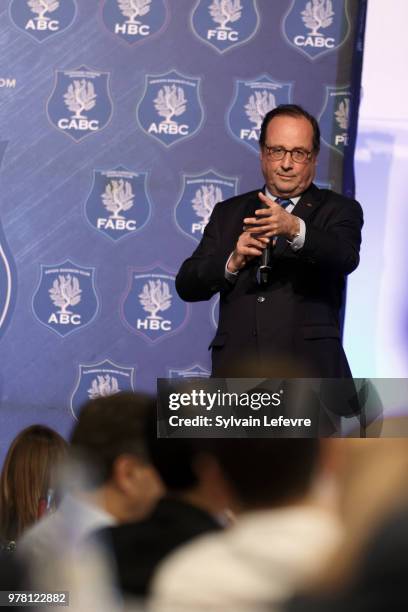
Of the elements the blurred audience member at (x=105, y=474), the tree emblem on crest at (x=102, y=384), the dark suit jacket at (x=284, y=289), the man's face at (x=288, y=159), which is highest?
the man's face at (x=288, y=159)

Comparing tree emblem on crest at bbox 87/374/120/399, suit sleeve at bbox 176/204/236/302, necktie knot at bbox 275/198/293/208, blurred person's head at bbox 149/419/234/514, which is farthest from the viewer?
tree emblem on crest at bbox 87/374/120/399

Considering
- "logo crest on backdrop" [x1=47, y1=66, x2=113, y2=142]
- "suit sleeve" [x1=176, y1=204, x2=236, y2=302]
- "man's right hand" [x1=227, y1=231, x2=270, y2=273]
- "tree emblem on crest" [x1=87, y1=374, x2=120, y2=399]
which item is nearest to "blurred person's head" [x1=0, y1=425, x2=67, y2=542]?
"man's right hand" [x1=227, y1=231, x2=270, y2=273]

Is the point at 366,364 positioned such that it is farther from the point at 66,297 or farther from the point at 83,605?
the point at 83,605

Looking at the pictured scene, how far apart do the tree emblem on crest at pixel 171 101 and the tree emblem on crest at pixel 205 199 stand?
0.85ft

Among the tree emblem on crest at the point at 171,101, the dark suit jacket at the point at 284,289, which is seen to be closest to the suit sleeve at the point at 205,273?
the dark suit jacket at the point at 284,289

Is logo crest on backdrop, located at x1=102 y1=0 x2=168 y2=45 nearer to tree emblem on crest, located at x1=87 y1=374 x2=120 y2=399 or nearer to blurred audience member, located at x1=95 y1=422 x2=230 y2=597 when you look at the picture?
tree emblem on crest, located at x1=87 y1=374 x2=120 y2=399

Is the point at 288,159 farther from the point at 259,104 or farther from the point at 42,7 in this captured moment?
the point at 42,7

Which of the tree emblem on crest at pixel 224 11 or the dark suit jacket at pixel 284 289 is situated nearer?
the dark suit jacket at pixel 284 289

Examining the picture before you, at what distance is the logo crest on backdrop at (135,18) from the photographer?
367 centimetres

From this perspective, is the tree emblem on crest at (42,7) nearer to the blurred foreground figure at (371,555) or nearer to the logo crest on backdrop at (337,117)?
the logo crest on backdrop at (337,117)

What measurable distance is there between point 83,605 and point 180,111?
250 cm

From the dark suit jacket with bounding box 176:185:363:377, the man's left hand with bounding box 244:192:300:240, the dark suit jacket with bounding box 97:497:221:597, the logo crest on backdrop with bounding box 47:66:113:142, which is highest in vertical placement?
the logo crest on backdrop with bounding box 47:66:113:142

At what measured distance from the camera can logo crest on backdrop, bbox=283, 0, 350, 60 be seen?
12.0 feet

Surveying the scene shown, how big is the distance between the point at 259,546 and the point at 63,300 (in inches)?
93.7
